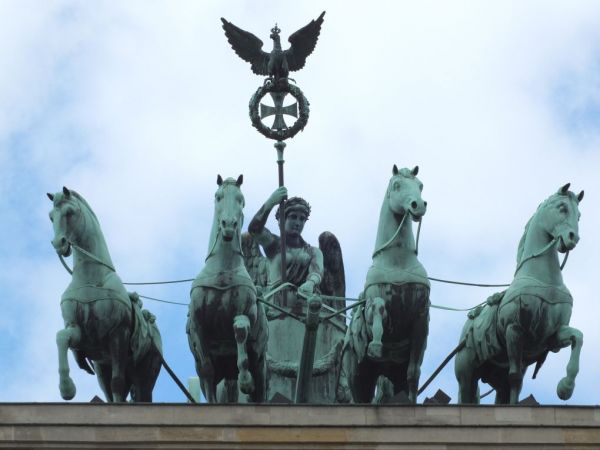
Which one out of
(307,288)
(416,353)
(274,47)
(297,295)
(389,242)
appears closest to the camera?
(416,353)

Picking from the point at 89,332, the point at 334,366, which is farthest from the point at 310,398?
the point at 89,332

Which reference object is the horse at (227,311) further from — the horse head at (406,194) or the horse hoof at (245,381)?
the horse head at (406,194)

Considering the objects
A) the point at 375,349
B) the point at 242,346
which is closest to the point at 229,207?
the point at 242,346

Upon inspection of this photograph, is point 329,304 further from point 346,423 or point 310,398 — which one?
point 346,423

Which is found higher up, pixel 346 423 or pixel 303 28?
pixel 303 28

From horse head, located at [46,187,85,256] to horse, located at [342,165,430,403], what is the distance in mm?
2911

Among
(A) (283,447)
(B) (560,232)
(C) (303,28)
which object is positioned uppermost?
(C) (303,28)

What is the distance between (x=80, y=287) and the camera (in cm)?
3703

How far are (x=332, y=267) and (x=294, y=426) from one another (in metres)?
5.19

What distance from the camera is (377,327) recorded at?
3675 centimetres

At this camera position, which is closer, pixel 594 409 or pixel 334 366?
pixel 594 409

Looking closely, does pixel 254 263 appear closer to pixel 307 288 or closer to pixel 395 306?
pixel 307 288

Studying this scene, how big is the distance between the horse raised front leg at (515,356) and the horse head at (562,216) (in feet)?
2.98

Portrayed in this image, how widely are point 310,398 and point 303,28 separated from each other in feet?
14.4
